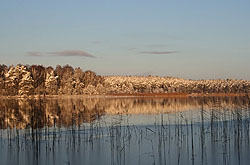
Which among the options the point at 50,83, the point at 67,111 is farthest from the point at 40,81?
the point at 67,111

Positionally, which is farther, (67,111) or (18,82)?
(18,82)

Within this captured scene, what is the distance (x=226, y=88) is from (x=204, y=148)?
11065cm

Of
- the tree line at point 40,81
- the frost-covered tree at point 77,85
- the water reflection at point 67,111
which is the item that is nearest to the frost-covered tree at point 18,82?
the tree line at point 40,81

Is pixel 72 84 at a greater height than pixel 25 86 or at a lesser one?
greater

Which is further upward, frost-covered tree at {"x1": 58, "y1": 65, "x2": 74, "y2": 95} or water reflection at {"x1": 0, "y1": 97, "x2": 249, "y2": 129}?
frost-covered tree at {"x1": 58, "y1": 65, "x2": 74, "y2": 95}

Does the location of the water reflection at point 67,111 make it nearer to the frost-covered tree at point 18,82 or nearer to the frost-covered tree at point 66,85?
the frost-covered tree at point 18,82

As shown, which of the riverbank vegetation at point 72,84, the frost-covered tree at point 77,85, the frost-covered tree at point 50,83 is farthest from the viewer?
the frost-covered tree at point 77,85

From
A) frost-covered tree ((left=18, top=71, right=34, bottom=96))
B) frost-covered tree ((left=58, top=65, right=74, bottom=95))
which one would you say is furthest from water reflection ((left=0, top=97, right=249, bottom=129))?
frost-covered tree ((left=58, top=65, right=74, bottom=95))

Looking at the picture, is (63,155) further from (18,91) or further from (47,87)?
(47,87)

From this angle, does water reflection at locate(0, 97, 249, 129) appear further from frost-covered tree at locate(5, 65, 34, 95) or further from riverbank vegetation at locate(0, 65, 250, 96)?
frost-covered tree at locate(5, 65, 34, 95)

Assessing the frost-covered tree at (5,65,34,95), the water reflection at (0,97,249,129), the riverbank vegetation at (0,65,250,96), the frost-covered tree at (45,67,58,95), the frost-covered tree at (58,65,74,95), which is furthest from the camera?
the frost-covered tree at (58,65,74,95)

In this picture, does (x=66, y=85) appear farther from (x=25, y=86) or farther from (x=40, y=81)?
(x=25, y=86)

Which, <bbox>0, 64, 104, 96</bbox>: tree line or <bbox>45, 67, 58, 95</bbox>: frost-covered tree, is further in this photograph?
<bbox>45, 67, 58, 95</bbox>: frost-covered tree

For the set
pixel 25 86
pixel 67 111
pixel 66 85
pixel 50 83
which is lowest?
pixel 67 111
